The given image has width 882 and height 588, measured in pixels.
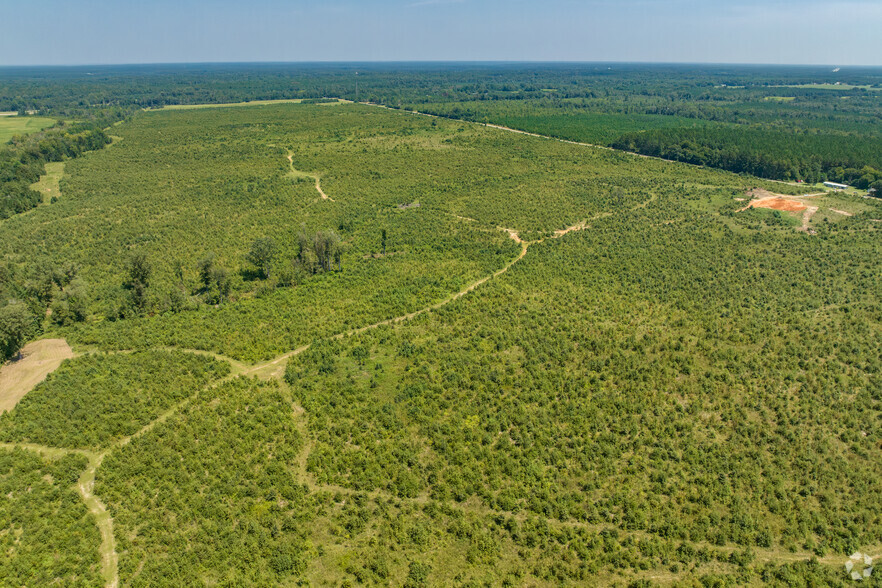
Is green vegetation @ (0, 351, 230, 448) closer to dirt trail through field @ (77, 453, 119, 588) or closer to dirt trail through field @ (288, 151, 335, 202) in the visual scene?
dirt trail through field @ (77, 453, 119, 588)

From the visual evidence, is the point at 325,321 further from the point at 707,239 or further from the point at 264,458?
the point at 707,239

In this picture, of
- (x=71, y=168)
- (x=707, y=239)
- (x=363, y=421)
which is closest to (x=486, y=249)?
(x=707, y=239)

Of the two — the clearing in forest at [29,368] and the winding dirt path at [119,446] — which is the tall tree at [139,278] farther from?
the winding dirt path at [119,446]

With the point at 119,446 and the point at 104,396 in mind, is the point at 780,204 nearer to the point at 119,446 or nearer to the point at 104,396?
the point at 119,446

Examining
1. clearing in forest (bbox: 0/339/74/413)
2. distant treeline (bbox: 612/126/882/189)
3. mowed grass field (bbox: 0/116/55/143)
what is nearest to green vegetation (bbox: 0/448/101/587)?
clearing in forest (bbox: 0/339/74/413)

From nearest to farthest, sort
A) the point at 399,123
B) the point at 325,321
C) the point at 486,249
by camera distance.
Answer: the point at 325,321 < the point at 486,249 < the point at 399,123

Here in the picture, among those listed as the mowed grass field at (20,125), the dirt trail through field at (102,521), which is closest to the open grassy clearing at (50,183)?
the mowed grass field at (20,125)
